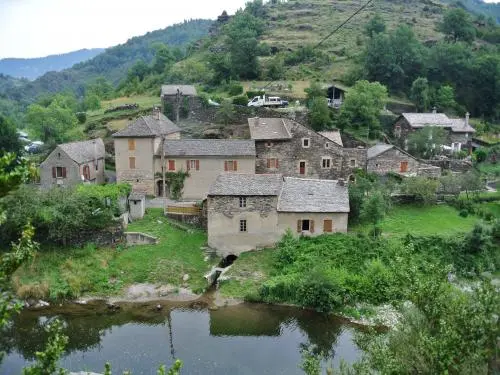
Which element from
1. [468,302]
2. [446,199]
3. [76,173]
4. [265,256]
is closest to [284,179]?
[265,256]

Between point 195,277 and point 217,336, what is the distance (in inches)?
239

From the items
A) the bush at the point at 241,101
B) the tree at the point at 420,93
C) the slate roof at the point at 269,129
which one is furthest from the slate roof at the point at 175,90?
the tree at the point at 420,93

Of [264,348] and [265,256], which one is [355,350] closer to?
[264,348]

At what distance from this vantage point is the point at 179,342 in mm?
26969

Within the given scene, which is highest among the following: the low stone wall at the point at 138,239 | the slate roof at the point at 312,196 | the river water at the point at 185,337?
the slate roof at the point at 312,196

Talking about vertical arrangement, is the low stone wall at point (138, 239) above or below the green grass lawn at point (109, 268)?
above

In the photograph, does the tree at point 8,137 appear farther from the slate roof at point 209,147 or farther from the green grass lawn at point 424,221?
the green grass lawn at point 424,221

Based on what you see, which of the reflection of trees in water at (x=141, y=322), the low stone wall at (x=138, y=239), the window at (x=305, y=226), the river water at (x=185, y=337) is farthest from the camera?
the low stone wall at (x=138, y=239)

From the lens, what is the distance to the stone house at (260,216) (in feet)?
115

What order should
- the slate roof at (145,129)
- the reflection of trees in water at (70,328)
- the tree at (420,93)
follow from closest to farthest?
the reflection of trees in water at (70,328), the slate roof at (145,129), the tree at (420,93)

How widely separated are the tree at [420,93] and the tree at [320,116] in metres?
17.1

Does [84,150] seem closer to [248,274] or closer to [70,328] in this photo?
[70,328]

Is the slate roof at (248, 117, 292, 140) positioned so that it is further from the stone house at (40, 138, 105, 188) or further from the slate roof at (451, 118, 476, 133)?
the slate roof at (451, 118, 476, 133)

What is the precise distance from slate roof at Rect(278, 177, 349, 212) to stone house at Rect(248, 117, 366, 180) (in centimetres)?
738
